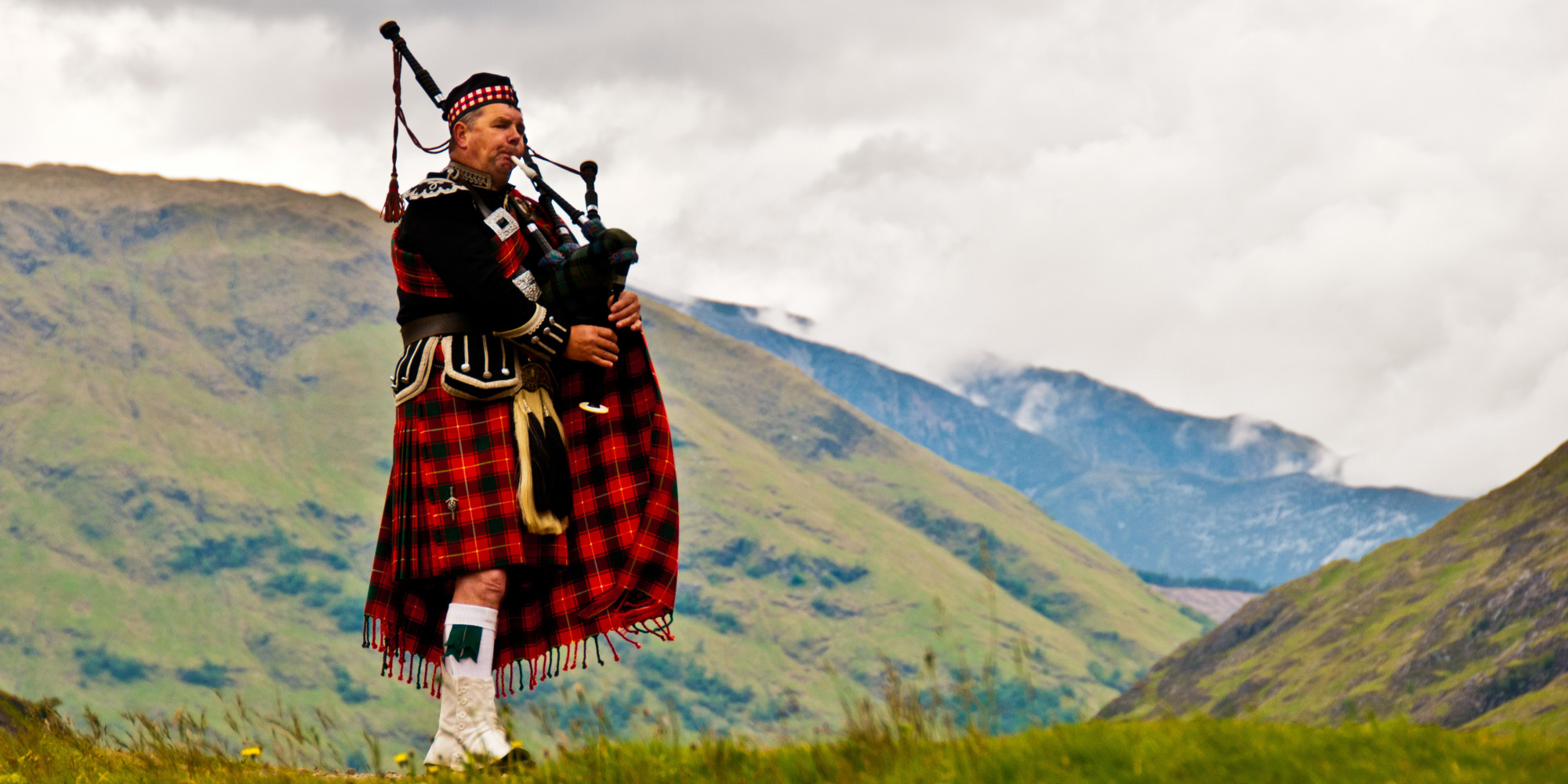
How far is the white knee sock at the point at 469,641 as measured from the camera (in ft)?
24.3

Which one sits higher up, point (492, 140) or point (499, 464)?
point (492, 140)

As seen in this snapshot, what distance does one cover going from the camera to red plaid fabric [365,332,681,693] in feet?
24.9

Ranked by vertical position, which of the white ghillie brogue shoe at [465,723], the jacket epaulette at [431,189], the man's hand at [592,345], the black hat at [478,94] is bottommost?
the white ghillie brogue shoe at [465,723]

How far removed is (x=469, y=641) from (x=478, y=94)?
9.79 feet

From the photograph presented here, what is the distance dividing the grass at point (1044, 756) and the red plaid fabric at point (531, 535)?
1.23 meters

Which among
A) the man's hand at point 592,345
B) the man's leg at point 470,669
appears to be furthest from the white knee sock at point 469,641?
the man's hand at point 592,345

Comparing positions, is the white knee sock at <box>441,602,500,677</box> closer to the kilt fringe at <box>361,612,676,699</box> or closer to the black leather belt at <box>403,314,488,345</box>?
the kilt fringe at <box>361,612,676,699</box>

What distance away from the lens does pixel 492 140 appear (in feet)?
25.9

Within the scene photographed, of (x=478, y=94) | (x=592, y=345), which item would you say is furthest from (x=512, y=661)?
(x=478, y=94)

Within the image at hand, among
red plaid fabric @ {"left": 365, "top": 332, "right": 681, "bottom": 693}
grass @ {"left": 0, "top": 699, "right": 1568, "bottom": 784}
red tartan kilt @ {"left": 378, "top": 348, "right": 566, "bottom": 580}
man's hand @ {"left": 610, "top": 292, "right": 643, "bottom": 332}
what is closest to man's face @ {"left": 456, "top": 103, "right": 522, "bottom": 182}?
man's hand @ {"left": 610, "top": 292, "right": 643, "bottom": 332}

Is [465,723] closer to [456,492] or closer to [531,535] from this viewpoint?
[531,535]

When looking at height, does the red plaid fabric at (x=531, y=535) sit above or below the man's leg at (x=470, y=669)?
above

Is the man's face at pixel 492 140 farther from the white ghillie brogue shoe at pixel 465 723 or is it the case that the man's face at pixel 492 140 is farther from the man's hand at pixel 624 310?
the white ghillie brogue shoe at pixel 465 723

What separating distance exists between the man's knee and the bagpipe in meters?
1.06
